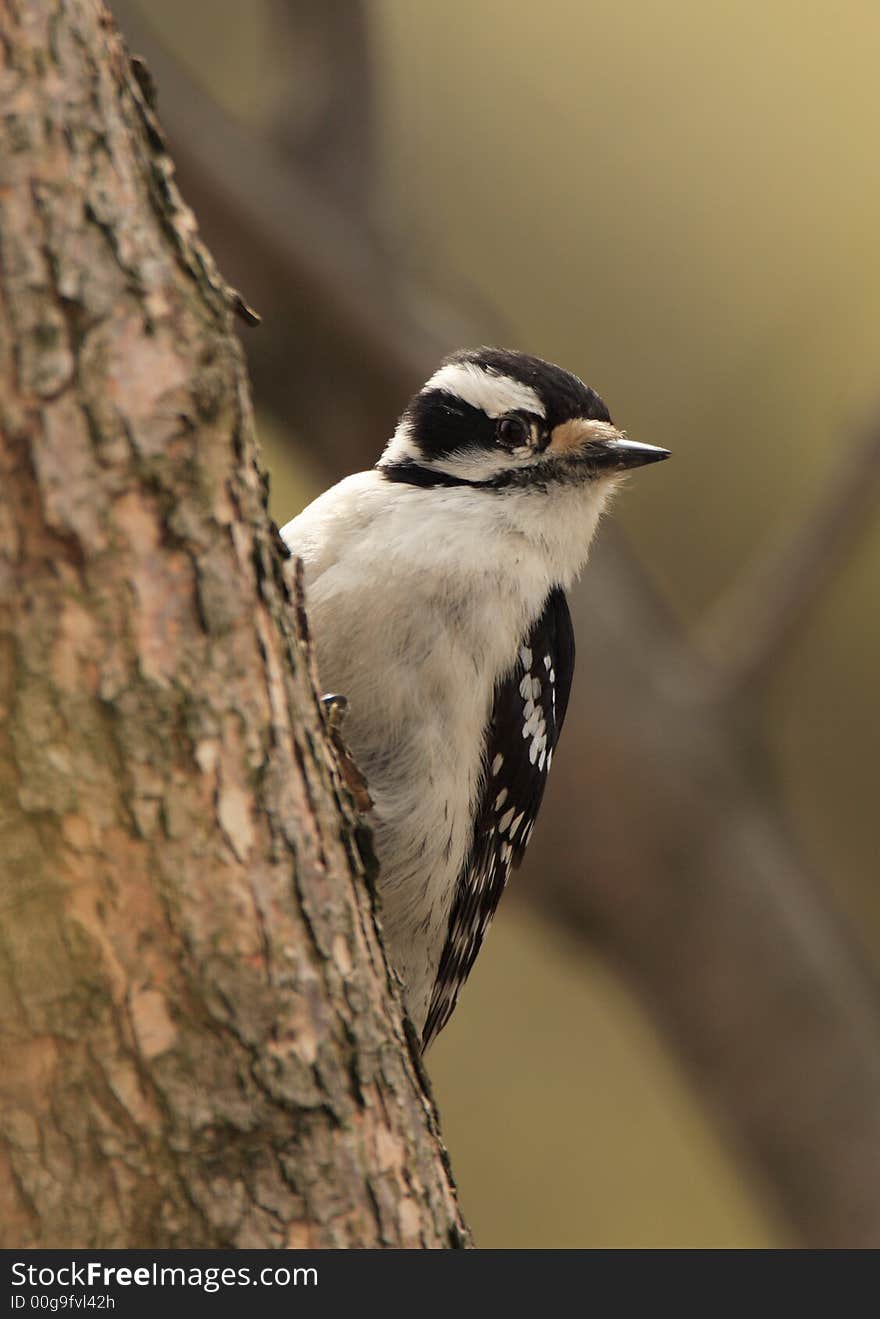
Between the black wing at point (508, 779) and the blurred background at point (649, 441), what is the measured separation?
215 cm

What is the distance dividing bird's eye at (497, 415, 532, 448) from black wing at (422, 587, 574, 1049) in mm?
378

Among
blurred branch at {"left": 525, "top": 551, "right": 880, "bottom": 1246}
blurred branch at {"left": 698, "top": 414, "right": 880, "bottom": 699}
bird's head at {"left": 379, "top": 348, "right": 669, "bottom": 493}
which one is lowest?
blurred branch at {"left": 525, "top": 551, "right": 880, "bottom": 1246}

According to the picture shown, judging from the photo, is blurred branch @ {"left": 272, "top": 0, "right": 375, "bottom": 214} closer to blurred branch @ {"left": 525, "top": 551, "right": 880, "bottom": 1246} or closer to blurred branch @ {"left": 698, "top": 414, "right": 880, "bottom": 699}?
blurred branch @ {"left": 525, "top": 551, "right": 880, "bottom": 1246}

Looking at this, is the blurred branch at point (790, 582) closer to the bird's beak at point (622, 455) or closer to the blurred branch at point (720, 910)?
the blurred branch at point (720, 910)

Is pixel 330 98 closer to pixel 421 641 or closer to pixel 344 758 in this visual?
pixel 421 641

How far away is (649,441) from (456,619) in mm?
5036

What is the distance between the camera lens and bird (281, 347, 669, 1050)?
362 cm

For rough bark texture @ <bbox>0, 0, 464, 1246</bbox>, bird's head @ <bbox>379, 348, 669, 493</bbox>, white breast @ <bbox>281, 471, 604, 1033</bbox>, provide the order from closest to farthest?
rough bark texture @ <bbox>0, 0, 464, 1246</bbox> < white breast @ <bbox>281, 471, 604, 1033</bbox> < bird's head @ <bbox>379, 348, 669, 493</bbox>

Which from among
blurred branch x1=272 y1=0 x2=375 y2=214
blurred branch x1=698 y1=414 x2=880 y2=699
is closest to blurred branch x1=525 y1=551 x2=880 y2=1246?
blurred branch x1=698 y1=414 x2=880 y2=699

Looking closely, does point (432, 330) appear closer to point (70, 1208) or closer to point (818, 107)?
point (818, 107)

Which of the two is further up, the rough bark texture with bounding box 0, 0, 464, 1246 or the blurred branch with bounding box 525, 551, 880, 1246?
the rough bark texture with bounding box 0, 0, 464, 1246

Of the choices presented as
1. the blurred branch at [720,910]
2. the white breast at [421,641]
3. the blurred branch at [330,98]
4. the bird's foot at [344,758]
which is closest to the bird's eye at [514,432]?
the white breast at [421,641]

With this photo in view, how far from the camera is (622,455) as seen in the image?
3.97 metres
